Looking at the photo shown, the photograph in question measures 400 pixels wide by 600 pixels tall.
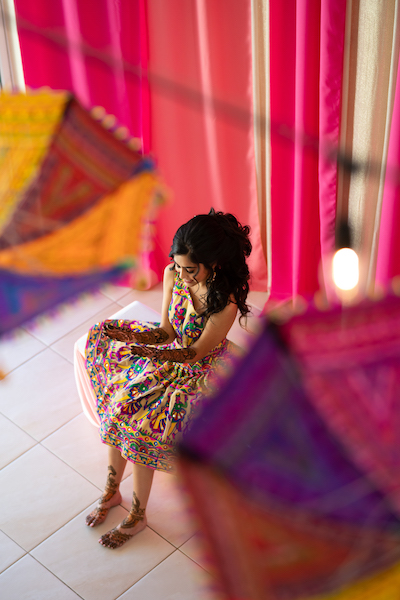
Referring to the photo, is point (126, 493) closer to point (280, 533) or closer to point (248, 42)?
point (280, 533)

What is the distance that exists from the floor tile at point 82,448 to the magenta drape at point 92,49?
1.37m

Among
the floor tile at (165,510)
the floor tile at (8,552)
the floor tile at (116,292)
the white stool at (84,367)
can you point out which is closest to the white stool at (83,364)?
the white stool at (84,367)

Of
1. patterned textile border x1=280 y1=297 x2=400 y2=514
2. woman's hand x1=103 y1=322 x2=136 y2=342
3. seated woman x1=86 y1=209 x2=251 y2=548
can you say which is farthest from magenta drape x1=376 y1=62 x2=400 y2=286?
patterned textile border x1=280 y1=297 x2=400 y2=514

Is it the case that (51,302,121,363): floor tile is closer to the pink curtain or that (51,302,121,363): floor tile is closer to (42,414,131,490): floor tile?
(42,414,131,490): floor tile

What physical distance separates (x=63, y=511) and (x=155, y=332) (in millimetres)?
757

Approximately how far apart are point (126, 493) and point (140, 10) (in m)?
2.00

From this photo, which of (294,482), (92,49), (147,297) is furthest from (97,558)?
(92,49)

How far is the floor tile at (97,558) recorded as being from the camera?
7.02 ft

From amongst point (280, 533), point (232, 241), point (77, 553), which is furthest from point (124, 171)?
point (77, 553)

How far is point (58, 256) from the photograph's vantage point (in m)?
1.10

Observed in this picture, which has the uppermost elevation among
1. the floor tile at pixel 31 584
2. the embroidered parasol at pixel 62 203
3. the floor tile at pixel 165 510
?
the embroidered parasol at pixel 62 203

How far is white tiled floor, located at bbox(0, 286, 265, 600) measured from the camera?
2.14 metres

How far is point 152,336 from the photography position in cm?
224

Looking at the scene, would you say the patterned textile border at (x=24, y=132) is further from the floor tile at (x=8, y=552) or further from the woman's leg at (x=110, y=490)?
the floor tile at (x=8, y=552)
